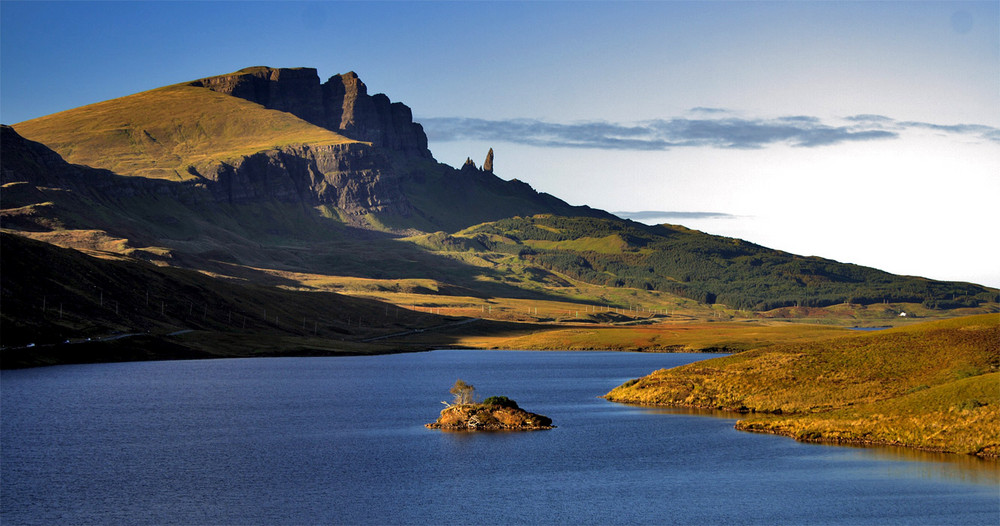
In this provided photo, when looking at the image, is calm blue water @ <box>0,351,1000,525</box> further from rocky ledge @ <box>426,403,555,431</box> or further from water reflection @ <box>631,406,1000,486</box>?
rocky ledge @ <box>426,403,555,431</box>

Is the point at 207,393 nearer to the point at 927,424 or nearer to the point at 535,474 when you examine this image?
the point at 535,474

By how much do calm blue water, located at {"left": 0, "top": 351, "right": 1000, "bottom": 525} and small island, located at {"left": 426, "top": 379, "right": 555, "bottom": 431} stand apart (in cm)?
303

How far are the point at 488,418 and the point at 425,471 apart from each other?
23.3 metres

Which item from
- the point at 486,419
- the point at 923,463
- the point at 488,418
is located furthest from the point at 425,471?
the point at 923,463

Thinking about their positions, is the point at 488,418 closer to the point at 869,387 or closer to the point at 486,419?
the point at 486,419

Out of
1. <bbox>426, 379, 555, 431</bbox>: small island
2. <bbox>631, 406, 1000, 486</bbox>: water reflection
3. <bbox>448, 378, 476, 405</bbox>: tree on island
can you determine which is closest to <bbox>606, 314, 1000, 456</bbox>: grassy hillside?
<bbox>631, 406, 1000, 486</bbox>: water reflection

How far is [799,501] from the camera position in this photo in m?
64.0

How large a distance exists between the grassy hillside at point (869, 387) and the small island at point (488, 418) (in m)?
21.1

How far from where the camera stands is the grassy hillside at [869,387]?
80812 mm

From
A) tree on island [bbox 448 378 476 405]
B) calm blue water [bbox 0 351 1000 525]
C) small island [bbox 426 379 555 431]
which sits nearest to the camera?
calm blue water [bbox 0 351 1000 525]

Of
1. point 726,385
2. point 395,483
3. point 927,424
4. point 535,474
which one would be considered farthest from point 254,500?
point 726,385

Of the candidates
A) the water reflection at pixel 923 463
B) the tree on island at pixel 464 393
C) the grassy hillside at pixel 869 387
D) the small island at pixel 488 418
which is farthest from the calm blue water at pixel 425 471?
the tree on island at pixel 464 393

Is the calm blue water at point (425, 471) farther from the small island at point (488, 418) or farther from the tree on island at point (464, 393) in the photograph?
the tree on island at point (464, 393)

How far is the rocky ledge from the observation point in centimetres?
9725
